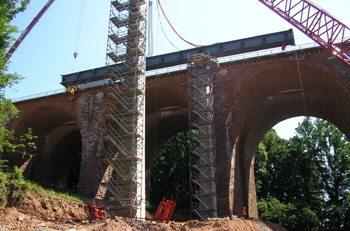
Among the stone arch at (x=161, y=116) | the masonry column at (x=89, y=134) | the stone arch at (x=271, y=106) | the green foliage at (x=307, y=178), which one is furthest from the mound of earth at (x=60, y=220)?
the green foliage at (x=307, y=178)

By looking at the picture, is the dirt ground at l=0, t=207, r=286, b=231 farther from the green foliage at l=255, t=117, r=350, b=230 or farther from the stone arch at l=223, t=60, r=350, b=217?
the green foliage at l=255, t=117, r=350, b=230

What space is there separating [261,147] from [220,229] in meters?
Result: 25.1

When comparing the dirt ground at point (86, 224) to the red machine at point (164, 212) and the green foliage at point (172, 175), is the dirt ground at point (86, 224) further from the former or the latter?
the green foliage at point (172, 175)

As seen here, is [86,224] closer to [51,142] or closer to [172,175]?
[51,142]

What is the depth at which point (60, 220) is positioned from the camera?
1525cm

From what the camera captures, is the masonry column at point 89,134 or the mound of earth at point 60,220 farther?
the masonry column at point 89,134

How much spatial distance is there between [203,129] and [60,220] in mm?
10491

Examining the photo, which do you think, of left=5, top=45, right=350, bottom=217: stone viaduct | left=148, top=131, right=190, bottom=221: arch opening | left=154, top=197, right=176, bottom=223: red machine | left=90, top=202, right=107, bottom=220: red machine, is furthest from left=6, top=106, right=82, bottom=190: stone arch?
left=154, top=197, right=176, bottom=223: red machine

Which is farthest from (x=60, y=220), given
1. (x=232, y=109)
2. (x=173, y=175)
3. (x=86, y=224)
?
(x=173, y=175)

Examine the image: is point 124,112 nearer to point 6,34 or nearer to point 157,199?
point 6,34

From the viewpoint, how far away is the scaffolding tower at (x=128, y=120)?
2016 cm

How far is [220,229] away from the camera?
15219mm

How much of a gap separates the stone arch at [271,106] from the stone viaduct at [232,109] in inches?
2.4

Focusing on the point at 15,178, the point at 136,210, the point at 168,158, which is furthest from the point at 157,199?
the point at 15,178
